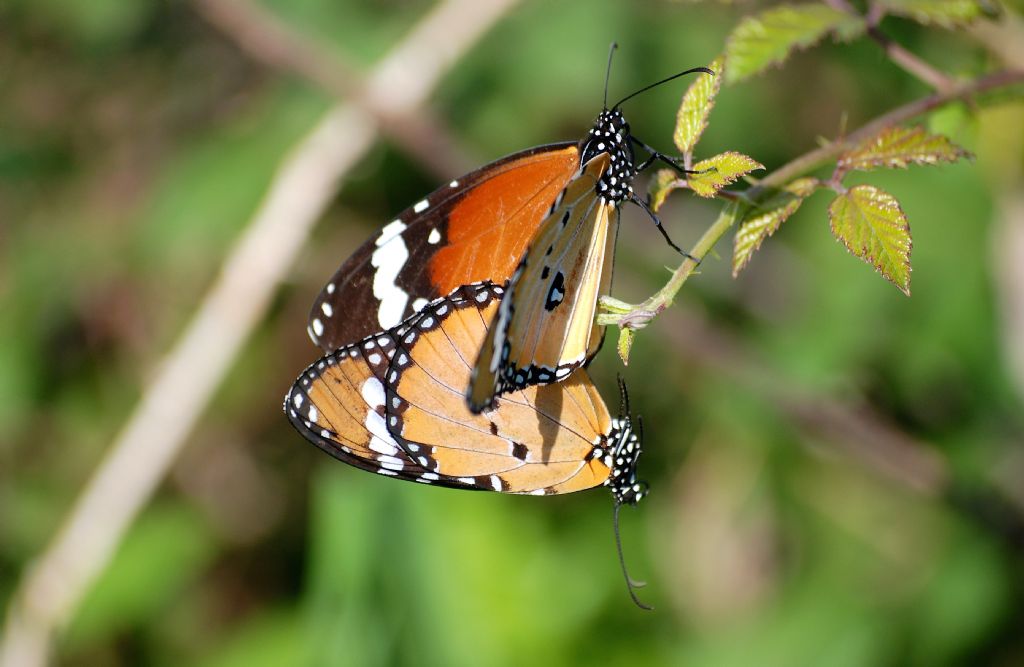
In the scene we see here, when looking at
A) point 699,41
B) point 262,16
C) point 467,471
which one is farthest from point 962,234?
point 262,16

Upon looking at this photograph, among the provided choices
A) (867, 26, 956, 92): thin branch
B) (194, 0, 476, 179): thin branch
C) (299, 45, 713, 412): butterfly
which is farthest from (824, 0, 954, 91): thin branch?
(194, 0, 476, 179): thin branch

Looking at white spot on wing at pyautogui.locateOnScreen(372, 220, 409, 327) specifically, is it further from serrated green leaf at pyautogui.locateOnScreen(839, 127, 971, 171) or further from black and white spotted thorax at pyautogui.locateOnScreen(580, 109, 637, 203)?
serrated green leaf at pyautogui.locateOnScreen(839, 127, 971, 171)

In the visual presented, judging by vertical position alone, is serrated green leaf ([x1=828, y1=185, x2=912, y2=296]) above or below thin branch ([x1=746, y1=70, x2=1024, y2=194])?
below

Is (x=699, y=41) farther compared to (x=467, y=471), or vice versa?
(x=699, y=41)

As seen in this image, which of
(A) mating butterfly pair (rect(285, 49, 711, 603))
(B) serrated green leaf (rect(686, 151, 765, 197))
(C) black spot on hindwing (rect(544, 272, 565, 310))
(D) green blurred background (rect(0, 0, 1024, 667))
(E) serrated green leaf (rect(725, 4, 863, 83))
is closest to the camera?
(B) serrated green leaf (rect(686, 151, 765, 197))

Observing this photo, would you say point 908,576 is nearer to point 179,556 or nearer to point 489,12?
point 489,12
